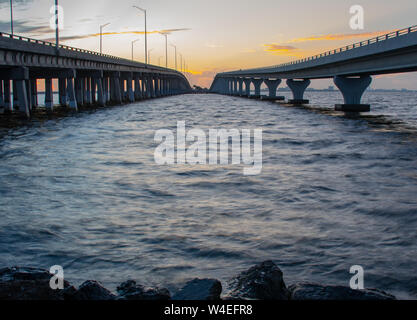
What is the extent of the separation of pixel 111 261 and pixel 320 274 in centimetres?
440

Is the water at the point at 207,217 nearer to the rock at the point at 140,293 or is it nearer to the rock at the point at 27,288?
the rock at the point at 140,293

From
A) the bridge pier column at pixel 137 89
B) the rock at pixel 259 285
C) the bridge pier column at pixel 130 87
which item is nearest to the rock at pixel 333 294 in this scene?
the rock at pixel 259 285

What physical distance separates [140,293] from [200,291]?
3.43 feet

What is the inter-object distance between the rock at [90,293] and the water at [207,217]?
4.21 ft

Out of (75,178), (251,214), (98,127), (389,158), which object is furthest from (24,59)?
(251,214)

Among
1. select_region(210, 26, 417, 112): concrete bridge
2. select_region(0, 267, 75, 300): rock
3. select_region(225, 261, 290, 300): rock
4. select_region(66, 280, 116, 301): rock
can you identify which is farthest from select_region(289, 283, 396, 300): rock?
select_region(210, 26, 417, 112): concrete bridge

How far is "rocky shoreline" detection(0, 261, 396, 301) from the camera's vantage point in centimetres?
703

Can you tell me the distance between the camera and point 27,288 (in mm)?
7117

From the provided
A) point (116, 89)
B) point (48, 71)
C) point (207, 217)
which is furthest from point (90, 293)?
point (116, 89)

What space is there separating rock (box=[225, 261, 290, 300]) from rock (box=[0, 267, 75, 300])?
107 inches

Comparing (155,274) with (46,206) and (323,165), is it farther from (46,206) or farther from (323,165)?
(323,165)

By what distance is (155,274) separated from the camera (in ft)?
30.6

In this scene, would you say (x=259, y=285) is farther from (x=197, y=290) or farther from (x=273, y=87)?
(x=273, y=87)

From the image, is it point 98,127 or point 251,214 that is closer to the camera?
point 251,214
